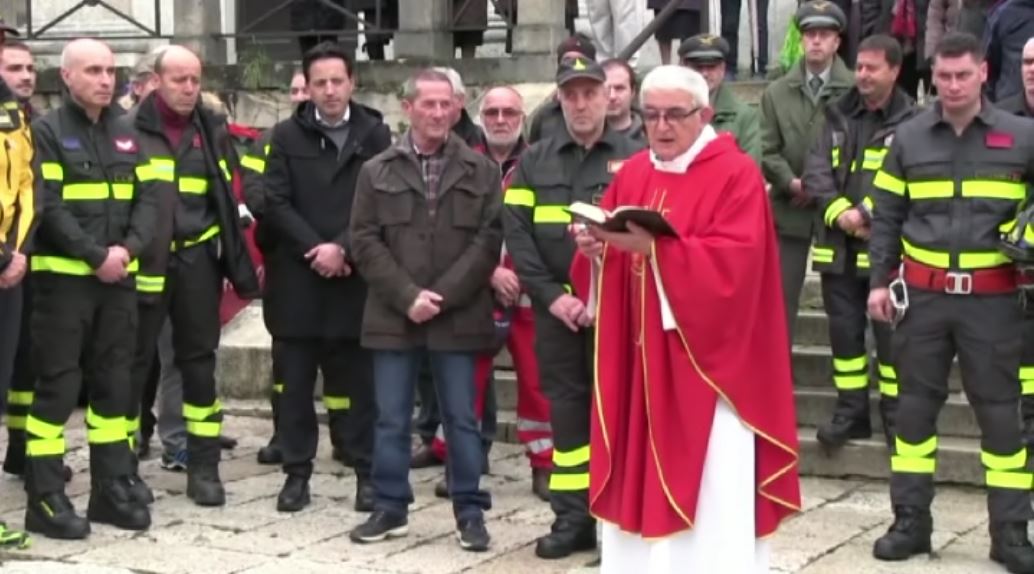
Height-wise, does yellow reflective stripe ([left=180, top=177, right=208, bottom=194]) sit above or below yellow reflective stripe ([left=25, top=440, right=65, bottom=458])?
above

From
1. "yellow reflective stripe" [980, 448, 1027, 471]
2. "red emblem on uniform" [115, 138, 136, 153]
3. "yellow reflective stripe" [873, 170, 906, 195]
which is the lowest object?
"yellow reflective stripe" [980, 448, 1027, 471]

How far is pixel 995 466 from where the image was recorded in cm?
812

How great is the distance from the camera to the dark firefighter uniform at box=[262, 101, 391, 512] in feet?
30.2

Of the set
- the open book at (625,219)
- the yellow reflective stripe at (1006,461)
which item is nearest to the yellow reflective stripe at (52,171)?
the open book at (625,219)

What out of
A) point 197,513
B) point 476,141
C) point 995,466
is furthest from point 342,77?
point 995,466

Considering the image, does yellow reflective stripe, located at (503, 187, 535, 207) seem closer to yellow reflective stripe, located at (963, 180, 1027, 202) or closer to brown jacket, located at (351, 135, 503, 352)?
brown jacket, located at (351, 135, 503, 352)

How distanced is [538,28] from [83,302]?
5.69 m

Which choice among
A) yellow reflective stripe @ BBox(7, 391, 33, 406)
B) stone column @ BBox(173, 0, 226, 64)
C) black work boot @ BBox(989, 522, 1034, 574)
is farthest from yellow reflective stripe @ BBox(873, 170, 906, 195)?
stone column @ BBox(173, 0, 226, 64)

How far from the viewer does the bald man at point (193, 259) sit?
30.0 feet

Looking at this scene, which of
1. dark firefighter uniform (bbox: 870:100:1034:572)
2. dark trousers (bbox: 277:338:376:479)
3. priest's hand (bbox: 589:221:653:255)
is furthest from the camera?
dark trousers (bbox: 277:338:376:479)

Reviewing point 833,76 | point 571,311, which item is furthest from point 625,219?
point 833,76

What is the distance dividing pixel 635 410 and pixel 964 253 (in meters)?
1.93

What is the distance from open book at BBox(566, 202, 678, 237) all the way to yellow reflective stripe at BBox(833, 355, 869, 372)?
3.34 m

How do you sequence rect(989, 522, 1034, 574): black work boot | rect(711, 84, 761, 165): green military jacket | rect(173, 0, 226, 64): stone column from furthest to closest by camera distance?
rect(173, 0, 226, 64): stone column → rect(711, 84, 761, 165): green military jacket → rect(989, 522, 1034, 574): black work boot
